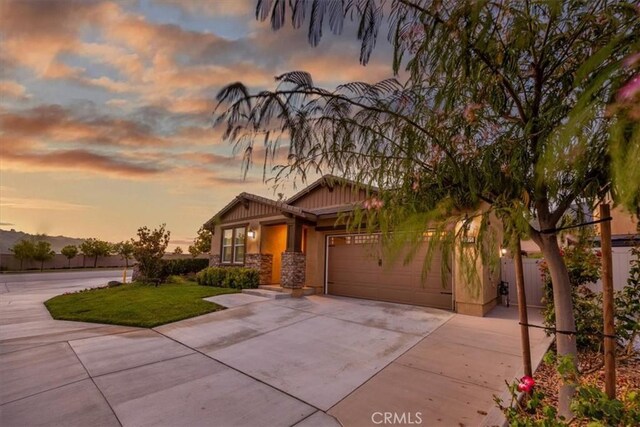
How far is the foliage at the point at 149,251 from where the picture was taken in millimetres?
13883

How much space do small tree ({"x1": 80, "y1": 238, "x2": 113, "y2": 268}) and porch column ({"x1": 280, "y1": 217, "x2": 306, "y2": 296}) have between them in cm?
3242

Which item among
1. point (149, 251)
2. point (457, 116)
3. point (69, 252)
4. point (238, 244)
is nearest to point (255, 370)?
point (457, 116)

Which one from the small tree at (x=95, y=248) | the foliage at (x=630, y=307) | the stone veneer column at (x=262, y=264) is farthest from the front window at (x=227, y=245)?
the small tree at (x=95, y=248)

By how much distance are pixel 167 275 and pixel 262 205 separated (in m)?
7.02

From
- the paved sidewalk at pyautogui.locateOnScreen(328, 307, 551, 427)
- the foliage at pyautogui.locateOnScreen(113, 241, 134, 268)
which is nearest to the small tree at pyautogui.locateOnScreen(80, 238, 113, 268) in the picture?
the foliage at pyautogui.locateOnScreen(113, 241, 134, 268)

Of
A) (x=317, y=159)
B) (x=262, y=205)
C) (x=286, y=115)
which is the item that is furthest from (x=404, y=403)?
(x=262, y=205)

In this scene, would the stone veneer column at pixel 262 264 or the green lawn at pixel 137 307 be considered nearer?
the green lawn at pixel 137 307

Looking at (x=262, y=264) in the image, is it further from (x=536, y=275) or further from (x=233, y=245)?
(x=536, y=275)

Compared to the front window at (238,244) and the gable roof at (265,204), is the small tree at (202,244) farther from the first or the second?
the front window at (238,244)

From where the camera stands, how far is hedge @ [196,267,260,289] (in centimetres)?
1177

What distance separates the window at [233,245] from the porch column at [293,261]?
3722 mm

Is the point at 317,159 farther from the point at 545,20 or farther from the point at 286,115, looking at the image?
the point at 545,20

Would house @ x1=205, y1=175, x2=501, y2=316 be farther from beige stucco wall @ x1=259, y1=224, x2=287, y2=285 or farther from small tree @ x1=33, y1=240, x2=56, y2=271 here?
small tree @ x1=33, y1=240, x2=56, y2=271

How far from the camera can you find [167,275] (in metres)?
15.4
